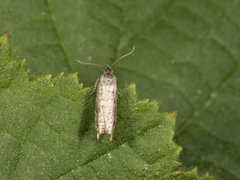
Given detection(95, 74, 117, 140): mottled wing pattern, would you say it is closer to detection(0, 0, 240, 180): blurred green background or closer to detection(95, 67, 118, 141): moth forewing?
detection(95, 67, 118, 141): moth forewing

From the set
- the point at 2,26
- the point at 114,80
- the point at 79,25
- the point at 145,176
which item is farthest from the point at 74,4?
the point at 145,176

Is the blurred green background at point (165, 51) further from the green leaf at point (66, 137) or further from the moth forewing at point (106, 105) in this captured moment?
the green leaf at point (66, 137)

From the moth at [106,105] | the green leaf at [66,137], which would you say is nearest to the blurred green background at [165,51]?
the moth at [106,105]

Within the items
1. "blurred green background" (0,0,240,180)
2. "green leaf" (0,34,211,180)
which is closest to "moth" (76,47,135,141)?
"green leaf" (0,34,211,180)

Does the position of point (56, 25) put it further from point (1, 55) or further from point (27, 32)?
point (1, 55)

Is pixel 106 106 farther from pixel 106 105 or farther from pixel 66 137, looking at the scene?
pixel 66 137

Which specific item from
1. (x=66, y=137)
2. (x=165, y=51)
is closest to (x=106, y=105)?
(x=66, y=137)
